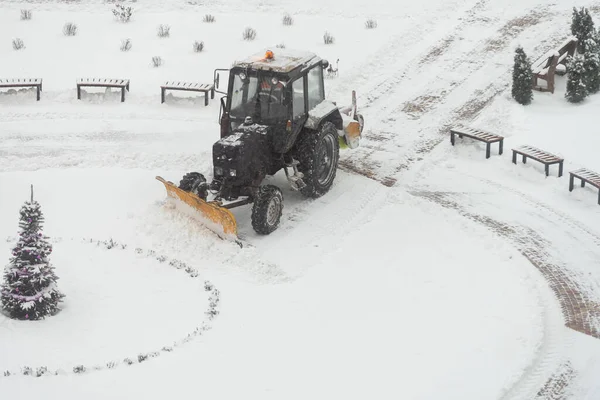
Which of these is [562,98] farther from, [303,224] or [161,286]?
[161,286]

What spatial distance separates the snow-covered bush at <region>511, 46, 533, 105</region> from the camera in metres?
17.4

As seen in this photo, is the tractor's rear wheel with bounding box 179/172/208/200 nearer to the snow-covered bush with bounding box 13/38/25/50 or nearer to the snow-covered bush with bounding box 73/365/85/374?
the snow-covered bush with bounding box 73/365/85/374

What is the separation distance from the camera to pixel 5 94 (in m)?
18.0

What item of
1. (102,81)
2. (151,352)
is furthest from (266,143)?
(102,81)

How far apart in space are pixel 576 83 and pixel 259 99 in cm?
743

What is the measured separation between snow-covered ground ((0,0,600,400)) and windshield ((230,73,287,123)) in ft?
5.07

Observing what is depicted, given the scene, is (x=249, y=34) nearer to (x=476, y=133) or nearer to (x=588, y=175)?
(x=476, y=133)

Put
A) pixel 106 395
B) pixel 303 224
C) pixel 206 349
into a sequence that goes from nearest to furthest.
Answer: pixel 106 395
pixel 206 349
pixel 303 224

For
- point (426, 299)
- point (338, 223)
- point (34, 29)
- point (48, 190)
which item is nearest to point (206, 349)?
point (426, 299)

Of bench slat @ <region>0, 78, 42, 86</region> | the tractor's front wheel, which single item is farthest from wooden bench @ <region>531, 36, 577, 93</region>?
bench slat @ <region>0, 78, 42, 86</region>

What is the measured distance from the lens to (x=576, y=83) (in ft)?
57.3

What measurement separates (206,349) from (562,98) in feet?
35.9

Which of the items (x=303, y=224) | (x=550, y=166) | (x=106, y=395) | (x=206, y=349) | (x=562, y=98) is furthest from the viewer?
(x=562, y=98)

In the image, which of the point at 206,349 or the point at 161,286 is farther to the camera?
the point at 161,286
